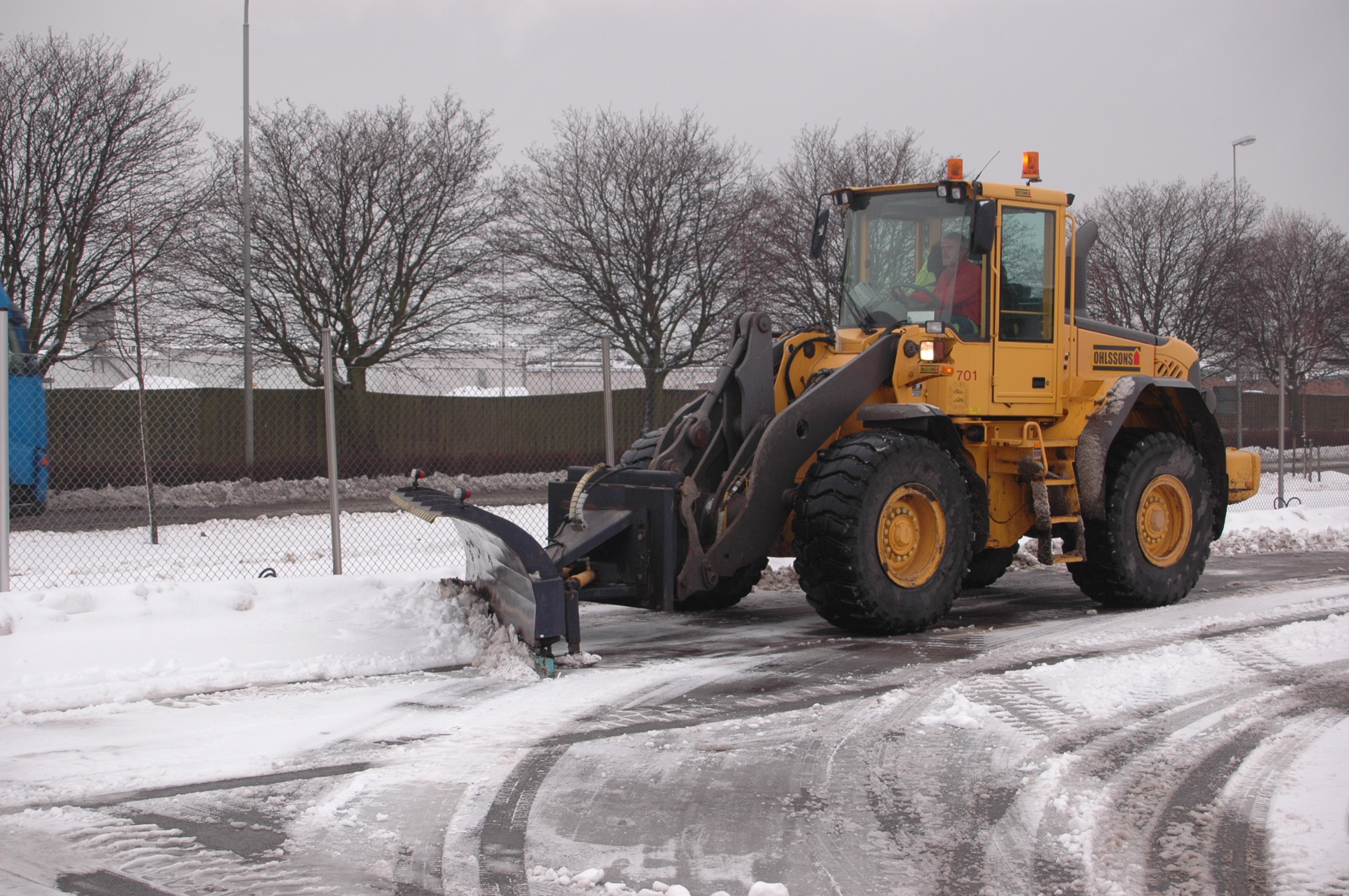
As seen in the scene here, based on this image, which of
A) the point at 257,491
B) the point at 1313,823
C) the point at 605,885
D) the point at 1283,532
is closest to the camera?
the point at 605,885

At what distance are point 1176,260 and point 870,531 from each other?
23.1m

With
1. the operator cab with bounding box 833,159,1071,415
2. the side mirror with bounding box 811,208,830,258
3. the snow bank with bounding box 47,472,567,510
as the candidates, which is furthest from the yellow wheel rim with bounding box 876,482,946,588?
the snow bank with bounding box 47,472,567,510

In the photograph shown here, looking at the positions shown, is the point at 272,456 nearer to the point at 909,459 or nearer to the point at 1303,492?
the point at 909,459

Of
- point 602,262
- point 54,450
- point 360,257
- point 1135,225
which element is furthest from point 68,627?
point 1135,225

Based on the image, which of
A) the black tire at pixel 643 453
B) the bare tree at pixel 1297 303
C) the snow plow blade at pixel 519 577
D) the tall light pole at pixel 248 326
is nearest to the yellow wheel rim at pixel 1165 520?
the black tire at pixel 643 453

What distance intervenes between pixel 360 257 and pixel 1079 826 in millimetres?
17870

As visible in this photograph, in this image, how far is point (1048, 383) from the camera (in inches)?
315

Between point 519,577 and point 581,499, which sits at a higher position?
point 581,499

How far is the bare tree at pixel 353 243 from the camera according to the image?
1927cm

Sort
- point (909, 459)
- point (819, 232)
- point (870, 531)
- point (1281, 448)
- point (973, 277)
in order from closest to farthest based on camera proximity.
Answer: point (870, 531) → point (909, 459) → point (973, 277) → point (819, 232) → point (1281, 448)

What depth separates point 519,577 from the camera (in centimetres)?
629

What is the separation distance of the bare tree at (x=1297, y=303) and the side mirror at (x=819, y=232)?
2372 centimetres

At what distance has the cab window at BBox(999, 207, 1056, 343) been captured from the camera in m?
7.70

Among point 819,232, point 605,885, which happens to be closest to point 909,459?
point 819,232
